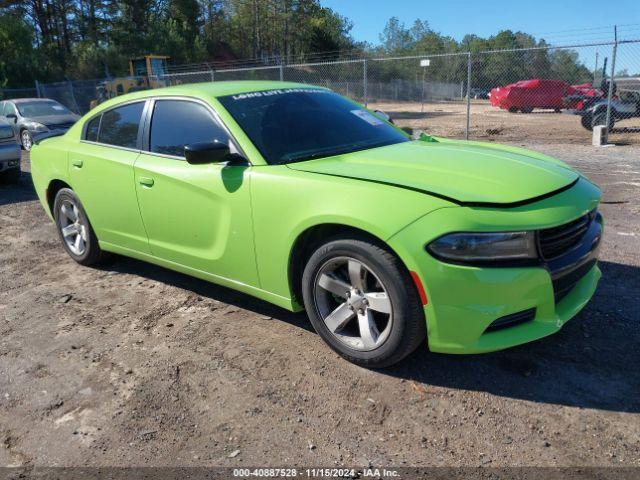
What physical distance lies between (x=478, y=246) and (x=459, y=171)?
1.89 feet

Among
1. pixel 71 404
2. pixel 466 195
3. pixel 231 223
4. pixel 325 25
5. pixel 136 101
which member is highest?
pixel 325 25

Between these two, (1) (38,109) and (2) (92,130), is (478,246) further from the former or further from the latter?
(1) (38,109)

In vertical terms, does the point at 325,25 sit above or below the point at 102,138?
above

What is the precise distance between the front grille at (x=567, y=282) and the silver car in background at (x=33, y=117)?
13984mm

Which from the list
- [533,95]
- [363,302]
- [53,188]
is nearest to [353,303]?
[363,302]

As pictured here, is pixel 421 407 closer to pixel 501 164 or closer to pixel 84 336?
pixel 501 164

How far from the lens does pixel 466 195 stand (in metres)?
2.64

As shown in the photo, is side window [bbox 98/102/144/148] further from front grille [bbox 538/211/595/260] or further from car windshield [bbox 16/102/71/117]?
car windshield [bbox 16/102/71/117]

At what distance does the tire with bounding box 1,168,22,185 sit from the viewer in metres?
9.80

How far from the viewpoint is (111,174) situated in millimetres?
4203

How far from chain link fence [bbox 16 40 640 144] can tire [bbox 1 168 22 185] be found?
658cm

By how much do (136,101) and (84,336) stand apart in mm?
1867

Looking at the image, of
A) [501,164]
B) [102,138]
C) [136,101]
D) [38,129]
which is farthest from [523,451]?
[38,129]

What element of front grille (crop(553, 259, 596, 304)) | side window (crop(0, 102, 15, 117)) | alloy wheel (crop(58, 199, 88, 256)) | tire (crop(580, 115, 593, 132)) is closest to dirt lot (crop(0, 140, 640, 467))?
front grille (crop(553, 259, 596, 304))
